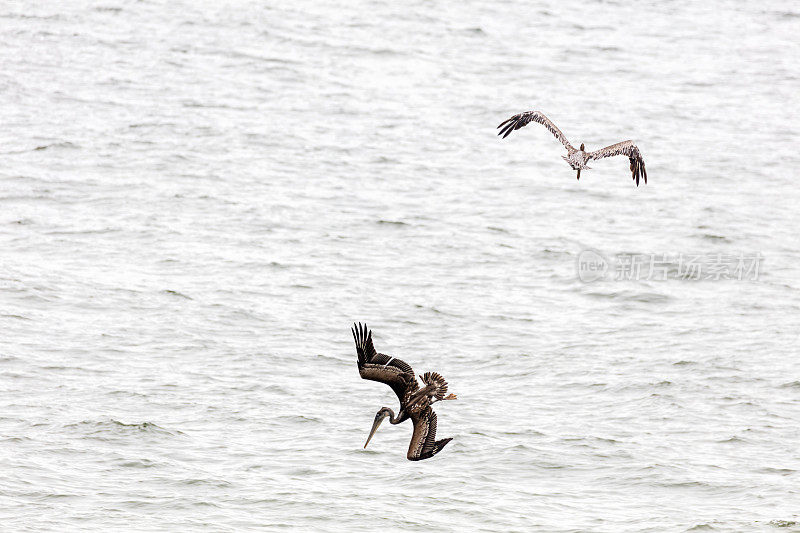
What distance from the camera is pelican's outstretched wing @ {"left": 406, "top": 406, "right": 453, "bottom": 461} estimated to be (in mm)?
12453

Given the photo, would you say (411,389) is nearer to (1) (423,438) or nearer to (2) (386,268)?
(1) (423,438)

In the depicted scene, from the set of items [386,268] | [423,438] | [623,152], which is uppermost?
[623,152]

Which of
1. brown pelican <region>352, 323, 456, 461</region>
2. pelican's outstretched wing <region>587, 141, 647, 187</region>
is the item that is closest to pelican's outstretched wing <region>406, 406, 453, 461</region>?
brown pelican <region>352, 323, 456, 461</region>

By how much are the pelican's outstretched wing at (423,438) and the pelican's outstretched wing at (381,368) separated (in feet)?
0.79

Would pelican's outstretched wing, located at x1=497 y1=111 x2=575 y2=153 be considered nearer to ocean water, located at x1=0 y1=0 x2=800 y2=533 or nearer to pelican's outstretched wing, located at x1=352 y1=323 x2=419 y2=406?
pelican's outstretched wing, located at x1=352 y1=323 x2=419 y2=406

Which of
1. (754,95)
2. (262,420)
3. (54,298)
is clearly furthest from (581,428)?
(754,95)

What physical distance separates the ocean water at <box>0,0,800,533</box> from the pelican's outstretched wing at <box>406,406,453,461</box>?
221 inches

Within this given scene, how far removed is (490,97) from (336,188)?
882cm

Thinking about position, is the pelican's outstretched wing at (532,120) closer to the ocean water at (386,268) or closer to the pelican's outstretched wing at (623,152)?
the pelican's outstretched wing at (623,152)

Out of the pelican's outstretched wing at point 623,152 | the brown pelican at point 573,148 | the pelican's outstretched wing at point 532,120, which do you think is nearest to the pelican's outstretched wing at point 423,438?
the brown pelican at point 573,148

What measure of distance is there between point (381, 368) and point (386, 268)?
15.5 metres

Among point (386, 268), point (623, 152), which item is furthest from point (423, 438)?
point (386, 268)

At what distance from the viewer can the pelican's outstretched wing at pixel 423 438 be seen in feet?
40.9

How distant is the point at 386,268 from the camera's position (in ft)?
91.7
